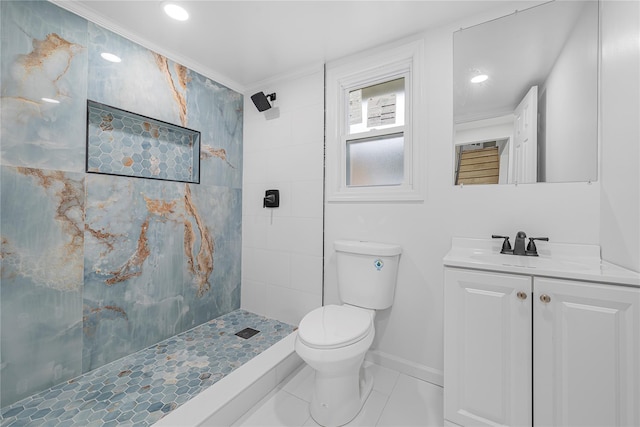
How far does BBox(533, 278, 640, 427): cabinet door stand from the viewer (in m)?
0.91

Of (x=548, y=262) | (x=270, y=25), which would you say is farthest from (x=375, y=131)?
(x=548, y=262)

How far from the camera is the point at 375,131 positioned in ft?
6.23

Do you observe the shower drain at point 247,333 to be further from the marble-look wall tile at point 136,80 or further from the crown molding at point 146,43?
the crown molding at point 146,43

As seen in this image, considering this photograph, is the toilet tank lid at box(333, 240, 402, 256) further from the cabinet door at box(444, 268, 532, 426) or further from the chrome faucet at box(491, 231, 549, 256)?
the chrome faucet at box(491, 231, 549, 256)

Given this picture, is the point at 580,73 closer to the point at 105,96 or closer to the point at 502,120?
the point at 502,120

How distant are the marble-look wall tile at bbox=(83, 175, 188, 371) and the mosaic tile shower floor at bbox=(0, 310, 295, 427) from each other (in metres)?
0.13

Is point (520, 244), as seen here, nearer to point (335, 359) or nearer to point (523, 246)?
point (523, 246)

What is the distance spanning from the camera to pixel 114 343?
1.68 meters

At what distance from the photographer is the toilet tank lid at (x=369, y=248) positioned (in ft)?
5.47

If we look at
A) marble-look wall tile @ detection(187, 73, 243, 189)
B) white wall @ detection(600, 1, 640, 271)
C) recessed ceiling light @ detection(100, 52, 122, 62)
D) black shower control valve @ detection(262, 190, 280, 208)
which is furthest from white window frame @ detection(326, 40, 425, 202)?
recessed ceiling light @ detection(100, 52, 122, 62)

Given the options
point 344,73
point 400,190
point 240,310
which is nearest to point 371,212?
point 400,190

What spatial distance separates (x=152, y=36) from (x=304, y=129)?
1.19 meters

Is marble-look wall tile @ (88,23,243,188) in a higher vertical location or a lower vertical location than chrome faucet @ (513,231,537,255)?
higher

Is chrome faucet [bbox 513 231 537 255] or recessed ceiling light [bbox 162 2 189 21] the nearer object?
chrome faucet [bbox 513 231 537 255]
